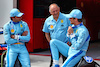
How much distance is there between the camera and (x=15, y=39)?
5.49 m

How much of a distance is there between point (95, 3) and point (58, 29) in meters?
11.2

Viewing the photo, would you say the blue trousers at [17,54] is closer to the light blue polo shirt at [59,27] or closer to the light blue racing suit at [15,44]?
the light blue racing suit at [15,44]

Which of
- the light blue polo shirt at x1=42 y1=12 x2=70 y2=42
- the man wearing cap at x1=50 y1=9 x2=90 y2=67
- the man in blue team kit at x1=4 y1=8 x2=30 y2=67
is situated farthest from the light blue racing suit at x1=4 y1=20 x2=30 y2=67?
the man wearing cap at x1=50 y1=9 x2=90 y2=67

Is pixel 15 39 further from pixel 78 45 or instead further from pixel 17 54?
pixel 78 45

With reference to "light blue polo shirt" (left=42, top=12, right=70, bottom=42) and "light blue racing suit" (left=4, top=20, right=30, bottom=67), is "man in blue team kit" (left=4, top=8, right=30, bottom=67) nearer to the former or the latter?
"light blue racing suit" (left=4, top=20, right=30, bottom=67)

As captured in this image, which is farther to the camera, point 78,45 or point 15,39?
point 15,39

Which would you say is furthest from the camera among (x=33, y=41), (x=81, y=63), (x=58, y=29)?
(x=33, y=41)

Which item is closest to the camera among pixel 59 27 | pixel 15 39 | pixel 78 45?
pixel 78 45

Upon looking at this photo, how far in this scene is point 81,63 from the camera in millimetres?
A: 4570

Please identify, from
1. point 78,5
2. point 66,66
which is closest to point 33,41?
point 78,5

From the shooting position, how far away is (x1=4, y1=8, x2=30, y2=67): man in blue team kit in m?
5.48

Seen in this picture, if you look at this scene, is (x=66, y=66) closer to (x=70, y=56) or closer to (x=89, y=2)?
(x=70, y=56)

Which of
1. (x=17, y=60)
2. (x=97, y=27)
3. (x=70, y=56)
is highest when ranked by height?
(x=70, y=56)

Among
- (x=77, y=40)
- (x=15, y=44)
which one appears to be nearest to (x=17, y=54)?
(x=15, y=44)
